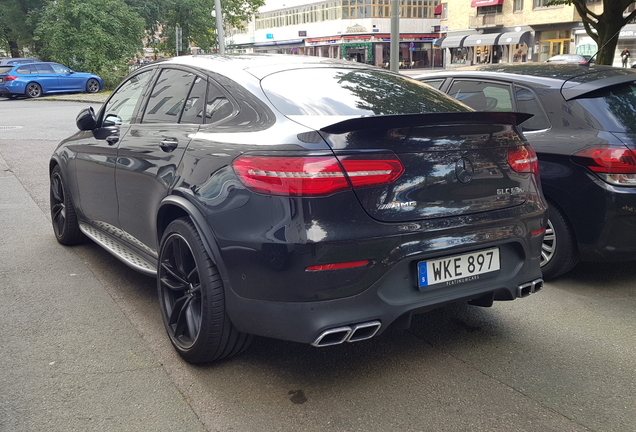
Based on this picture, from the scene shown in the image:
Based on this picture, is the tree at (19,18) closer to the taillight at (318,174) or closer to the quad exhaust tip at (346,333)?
the taillight at (318,174)

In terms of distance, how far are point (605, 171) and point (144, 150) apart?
3105 mm

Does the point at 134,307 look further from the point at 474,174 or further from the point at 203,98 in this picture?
the point at 474,174

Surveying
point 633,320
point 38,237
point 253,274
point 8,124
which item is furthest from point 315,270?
point 8,124

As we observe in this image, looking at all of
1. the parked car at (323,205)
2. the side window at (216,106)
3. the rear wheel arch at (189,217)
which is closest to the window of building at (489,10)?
the parked car at (323,205)

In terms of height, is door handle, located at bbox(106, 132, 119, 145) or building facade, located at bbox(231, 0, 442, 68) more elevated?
building facade, located at bbox(231, 0, 442, 68)

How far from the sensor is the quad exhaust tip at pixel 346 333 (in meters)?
2.87

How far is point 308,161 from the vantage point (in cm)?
285

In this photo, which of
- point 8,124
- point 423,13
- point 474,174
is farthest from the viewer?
point 423,13

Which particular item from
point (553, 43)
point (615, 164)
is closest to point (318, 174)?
point (615, 164)

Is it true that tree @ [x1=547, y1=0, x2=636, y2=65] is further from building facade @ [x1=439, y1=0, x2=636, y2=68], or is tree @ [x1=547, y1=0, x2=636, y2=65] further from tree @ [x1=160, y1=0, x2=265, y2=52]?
tree @ [x1=160, y1=0, x2=265, y2=52]

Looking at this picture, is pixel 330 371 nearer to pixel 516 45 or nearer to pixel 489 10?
pixel 516 45

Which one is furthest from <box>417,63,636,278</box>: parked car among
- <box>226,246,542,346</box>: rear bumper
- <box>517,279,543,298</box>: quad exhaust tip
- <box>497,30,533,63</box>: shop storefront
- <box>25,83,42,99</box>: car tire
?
<box>497,30,533,63</box>: shop storefront

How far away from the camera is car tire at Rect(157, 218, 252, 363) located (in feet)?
10.4

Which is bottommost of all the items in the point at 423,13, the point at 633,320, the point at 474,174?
the point at 633,320
